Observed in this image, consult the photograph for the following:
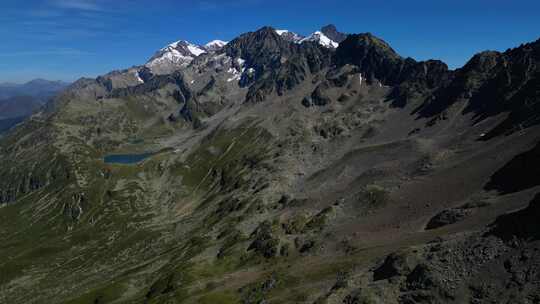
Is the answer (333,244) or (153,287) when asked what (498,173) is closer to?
(333,244)

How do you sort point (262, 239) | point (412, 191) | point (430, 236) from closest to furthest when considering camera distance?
point (430, 236)
point (412, 191)
point (262, 239)

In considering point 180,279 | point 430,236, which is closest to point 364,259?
point 430,236

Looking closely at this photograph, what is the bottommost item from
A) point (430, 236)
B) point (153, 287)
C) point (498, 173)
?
point (153, 287)

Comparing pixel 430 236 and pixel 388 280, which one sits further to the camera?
pixel 430 236

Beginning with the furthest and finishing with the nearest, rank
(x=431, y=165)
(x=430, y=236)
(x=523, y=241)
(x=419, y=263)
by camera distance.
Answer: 1. (x=431, y=165)
2. (x=430, y=236)
3. (x=419, y=263)
4. (x=523, y=241)

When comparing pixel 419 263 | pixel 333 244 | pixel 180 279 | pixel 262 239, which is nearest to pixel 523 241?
pixel 419 263

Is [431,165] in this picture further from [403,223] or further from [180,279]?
[180,279]

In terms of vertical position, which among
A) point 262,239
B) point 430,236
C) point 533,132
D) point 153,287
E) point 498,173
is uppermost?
point 533,132

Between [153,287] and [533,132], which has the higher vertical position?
[533,132]

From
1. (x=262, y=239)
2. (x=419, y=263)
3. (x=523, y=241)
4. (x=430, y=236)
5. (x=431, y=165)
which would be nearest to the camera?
(x=523, y=241)
